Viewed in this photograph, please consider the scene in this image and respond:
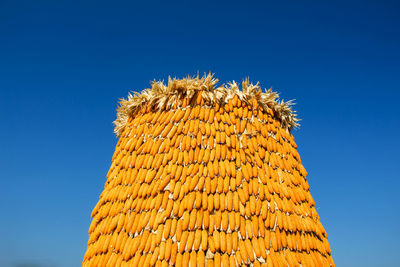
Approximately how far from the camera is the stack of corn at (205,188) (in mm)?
4012

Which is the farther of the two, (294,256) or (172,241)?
(294,256)

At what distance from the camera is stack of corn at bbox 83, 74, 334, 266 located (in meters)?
4.01

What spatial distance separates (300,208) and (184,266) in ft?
6.48

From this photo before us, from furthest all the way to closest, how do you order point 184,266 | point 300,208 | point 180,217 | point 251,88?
point 251,88, point 300,208, point 180,217, point 184,266

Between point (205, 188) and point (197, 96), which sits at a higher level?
point (197, 96)

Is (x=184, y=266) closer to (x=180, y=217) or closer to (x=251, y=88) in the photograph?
(x=180, y=217)

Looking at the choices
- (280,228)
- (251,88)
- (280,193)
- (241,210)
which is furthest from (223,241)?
(251,88)

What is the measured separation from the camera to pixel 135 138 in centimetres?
509

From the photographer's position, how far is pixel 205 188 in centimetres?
426

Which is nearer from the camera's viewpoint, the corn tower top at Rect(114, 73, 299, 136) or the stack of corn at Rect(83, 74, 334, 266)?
the stack of corn at Rect(83, 74, 334, 266)

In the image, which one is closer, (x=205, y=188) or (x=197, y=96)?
(x=205, y=188)

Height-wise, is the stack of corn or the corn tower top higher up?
the corn tower top

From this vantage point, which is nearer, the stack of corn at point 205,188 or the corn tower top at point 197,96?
the stack of corn at point 205,188

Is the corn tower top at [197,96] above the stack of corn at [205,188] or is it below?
above
